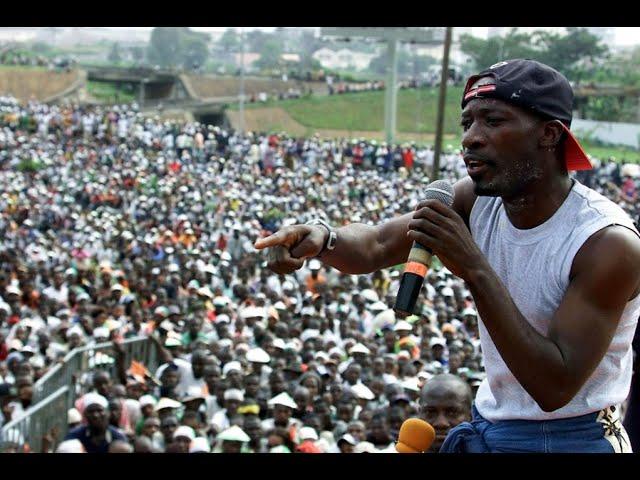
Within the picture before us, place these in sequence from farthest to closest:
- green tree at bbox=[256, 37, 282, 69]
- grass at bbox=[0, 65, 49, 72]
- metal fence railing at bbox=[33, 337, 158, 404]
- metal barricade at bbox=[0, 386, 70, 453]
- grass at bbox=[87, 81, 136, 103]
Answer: green tree at bbox=[256, 37, 282, 69], grass at bbox=[0, 65, 49, 72], grass at bbox=[87, 81, 136, 103], metal fence railing at bbox=[33, 337, 158, 404], metal barricade at bbox=[0, 386, 70, 453]

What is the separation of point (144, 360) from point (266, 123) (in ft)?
108

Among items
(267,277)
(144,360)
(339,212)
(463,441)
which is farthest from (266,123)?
(463,441)

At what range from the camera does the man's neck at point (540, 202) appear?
7.00ft

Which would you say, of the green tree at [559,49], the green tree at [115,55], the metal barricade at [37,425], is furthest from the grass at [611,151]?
the green tree at [115,55]

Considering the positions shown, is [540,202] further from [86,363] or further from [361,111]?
[361,111]

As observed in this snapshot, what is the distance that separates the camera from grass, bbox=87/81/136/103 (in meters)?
46.4

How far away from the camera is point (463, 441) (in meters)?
2.24

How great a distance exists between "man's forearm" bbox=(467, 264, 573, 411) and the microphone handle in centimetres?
9

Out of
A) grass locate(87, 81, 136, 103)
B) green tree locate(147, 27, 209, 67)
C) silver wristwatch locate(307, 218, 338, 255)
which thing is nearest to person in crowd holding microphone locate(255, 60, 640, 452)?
silver wristwatch locate(307, 218, 338, 255)

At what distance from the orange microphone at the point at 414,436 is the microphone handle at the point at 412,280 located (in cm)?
57

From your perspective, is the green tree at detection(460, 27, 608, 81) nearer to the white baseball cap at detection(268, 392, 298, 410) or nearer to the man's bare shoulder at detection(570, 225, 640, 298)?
the white baseball cap at detection(268, 392, 298, 410)

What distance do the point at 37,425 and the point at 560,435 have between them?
20.7 feet

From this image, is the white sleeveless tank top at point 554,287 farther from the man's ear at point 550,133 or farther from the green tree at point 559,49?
the green tree at point 559,49

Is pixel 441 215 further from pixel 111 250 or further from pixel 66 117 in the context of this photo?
pixel 66 117
